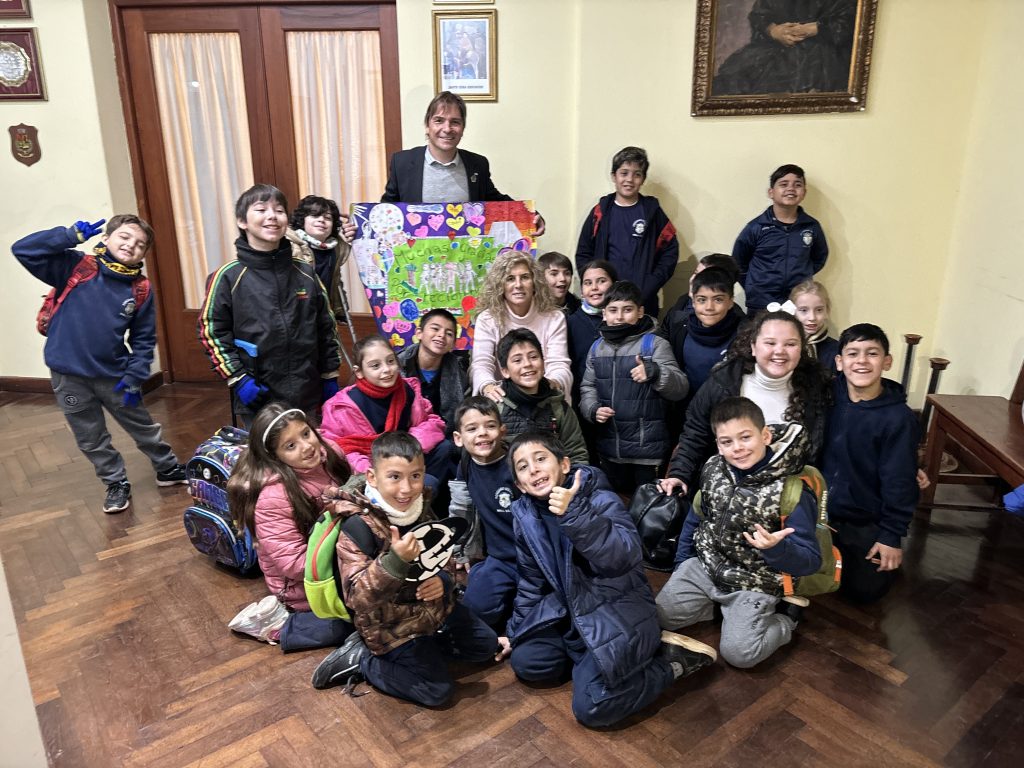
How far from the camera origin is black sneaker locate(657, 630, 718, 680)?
2262mm

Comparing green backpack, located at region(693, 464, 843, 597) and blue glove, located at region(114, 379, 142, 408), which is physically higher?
blue glove, located at region(114, 379, 142, 408)

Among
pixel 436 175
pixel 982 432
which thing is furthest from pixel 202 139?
pixel 982 432

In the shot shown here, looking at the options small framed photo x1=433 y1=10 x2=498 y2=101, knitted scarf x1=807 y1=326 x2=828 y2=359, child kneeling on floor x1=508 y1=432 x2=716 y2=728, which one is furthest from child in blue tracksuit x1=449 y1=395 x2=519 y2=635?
small framed photo x1=433 y1=10 x2=498 y2=101

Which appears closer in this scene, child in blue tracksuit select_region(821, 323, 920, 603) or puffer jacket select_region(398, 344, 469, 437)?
child in blue tracksuit select_region(821, 323, 920, 603)

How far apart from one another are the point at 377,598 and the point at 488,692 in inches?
19.1

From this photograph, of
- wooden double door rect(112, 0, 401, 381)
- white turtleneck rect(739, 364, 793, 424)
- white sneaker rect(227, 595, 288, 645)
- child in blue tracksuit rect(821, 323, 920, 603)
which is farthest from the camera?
wooden double door rect(112, 0, 401, 381)

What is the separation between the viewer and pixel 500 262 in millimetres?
3295

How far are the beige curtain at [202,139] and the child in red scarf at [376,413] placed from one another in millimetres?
2474

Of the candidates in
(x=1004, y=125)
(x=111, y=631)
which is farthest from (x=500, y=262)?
(x=1004, y=125)

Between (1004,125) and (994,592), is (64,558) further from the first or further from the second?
(1004,125)

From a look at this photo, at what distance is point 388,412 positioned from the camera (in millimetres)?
2943

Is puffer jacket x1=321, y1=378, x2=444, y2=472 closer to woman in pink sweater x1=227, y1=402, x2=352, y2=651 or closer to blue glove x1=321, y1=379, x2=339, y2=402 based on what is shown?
woman in pink sweater x1=227, y1=402, x2=352, y2=651

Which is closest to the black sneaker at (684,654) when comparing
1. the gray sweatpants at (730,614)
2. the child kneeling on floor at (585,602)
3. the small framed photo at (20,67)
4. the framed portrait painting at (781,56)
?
the child kneeling on floor at (585,602)

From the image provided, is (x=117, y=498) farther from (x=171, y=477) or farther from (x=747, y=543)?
(x=747, y=543)
